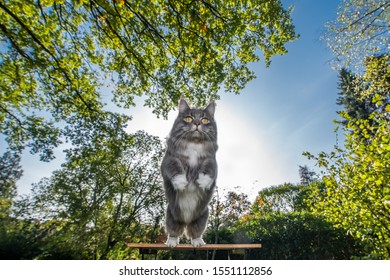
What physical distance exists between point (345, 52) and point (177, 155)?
21.7 ft

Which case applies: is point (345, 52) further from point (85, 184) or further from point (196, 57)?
point (85, 184)

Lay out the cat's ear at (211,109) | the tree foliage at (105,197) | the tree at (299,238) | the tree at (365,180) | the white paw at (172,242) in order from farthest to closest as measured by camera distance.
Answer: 1. the tree at (299,238)
2. the tree foliage at (105,197)
3. the tree at (365,180)
4. the cat's ear at (211,109)
5. the white paw at (172,242)

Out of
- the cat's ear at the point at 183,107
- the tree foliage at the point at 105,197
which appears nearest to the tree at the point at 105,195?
the tree foliage at the point at 105,197

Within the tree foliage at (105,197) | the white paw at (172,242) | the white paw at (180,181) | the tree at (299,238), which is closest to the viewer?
the white paw at (180,181)

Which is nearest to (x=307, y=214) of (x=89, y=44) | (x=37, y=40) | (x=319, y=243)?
(x=319, y=243)

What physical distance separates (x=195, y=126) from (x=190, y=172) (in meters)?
0.37

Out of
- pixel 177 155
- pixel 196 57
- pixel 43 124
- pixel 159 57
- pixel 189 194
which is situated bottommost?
pixel 189 194

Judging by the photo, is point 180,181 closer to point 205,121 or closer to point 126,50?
point 205,121

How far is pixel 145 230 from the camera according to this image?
9828mm

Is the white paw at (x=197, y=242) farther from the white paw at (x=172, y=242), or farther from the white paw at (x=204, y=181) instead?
the white paw at (x=204, y=181)

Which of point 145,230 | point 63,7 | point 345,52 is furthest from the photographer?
point 145,230

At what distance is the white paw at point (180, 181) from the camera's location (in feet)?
4.98

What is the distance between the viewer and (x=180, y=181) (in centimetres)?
152

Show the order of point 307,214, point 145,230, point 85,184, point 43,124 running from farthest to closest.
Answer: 1. point 145,230
2. point 307,214
3. point 85,184
4. point 43,124
